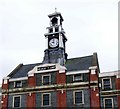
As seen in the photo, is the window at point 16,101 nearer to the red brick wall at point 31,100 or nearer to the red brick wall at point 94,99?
the red brick wall at point 31,100

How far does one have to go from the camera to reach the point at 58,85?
34.6 metres

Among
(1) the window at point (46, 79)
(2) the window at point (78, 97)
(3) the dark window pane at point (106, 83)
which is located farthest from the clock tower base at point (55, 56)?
(3) the dark window pane at point (106, 83)

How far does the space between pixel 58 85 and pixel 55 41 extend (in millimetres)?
9780

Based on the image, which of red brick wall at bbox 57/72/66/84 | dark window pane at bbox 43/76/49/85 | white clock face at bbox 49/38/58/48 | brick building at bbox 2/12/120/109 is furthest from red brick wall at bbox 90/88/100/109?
white clock face at bbox 49/38/58/48

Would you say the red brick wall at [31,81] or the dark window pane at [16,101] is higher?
the red brick wall at [31,81]

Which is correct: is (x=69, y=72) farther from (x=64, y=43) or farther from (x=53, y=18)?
(x=53, y=18)

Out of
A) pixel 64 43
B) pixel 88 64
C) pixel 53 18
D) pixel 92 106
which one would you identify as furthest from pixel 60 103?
pixel 53 18

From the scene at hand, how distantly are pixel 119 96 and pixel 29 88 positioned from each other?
523 inches

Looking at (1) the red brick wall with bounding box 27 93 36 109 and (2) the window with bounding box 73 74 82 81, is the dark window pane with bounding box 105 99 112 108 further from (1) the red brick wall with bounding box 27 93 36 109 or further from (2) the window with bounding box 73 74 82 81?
(1) the red brick wall with bounding box 27 93 36 109

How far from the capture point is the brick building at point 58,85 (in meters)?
33.0

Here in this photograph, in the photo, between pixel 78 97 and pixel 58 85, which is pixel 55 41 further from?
pixel 78 97

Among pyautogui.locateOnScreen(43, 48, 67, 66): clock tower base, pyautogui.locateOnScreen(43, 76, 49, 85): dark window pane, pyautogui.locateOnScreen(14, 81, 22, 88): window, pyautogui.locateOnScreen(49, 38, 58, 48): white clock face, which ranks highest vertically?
pyautogui.locateOnScreen(49, 38, 58, 48): white clock face


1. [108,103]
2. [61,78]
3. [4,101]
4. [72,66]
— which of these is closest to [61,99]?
[61,78]

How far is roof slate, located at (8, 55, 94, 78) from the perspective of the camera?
36.6 meters
